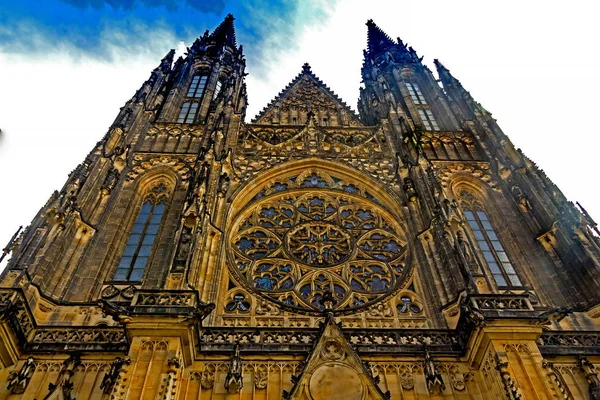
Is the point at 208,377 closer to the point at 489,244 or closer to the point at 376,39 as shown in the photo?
the point at 489,244

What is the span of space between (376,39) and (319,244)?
21.9 meters

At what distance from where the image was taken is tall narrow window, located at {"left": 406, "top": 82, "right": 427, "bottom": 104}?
75.5 feet

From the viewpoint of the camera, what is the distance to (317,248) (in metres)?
Answer: 14.1

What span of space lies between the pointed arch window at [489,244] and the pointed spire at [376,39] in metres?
16.5

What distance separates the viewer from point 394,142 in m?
18.6

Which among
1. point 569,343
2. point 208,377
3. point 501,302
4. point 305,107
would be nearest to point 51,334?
point 208,377

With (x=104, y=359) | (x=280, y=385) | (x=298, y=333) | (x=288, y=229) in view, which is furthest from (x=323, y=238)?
(x=104, y=359)

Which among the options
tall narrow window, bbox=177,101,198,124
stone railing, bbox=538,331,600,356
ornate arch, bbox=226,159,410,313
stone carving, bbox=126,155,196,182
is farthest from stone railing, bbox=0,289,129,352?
tall narrow window, bbox=177,101,198,124

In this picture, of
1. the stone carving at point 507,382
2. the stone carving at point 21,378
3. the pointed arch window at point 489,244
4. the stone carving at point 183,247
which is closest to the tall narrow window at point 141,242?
the stone carving at point 183,247

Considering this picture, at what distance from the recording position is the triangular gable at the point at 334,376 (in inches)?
371

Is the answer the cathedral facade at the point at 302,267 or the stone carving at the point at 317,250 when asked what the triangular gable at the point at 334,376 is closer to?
the cathedral facade at the point at 302,267

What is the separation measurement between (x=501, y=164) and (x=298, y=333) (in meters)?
10.0

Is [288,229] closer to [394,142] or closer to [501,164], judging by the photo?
[394,142]

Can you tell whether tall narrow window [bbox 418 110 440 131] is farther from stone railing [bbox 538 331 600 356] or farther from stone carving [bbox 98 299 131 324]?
stone carving [bbox 98 299 131 324]
